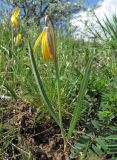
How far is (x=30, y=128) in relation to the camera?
1.55 meters

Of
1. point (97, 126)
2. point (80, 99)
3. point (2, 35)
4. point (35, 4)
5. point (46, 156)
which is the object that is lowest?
point (46, 156)

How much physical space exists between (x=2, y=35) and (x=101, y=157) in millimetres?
1754

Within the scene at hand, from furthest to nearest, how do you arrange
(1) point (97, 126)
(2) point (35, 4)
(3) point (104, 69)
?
(2) point (35, 4) < (3) point (104, 69) < (1) point (97, 126)

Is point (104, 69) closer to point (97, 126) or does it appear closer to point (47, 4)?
point (97, 126)

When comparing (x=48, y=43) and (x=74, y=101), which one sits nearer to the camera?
(x=48, y=43)

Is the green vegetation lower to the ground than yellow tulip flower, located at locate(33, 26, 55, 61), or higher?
lower

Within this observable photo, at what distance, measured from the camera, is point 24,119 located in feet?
5.25

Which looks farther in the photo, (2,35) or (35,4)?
(35,4)

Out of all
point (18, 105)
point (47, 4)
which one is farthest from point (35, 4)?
point (18, 105)

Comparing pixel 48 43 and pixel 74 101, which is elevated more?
pixel 48 43

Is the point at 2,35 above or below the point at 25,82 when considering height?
above

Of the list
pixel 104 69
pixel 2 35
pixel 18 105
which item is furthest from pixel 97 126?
pixel 2 35

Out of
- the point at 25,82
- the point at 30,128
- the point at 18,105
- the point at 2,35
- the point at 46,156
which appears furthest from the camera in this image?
the point at 2,35

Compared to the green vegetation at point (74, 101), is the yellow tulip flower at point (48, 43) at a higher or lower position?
higher
